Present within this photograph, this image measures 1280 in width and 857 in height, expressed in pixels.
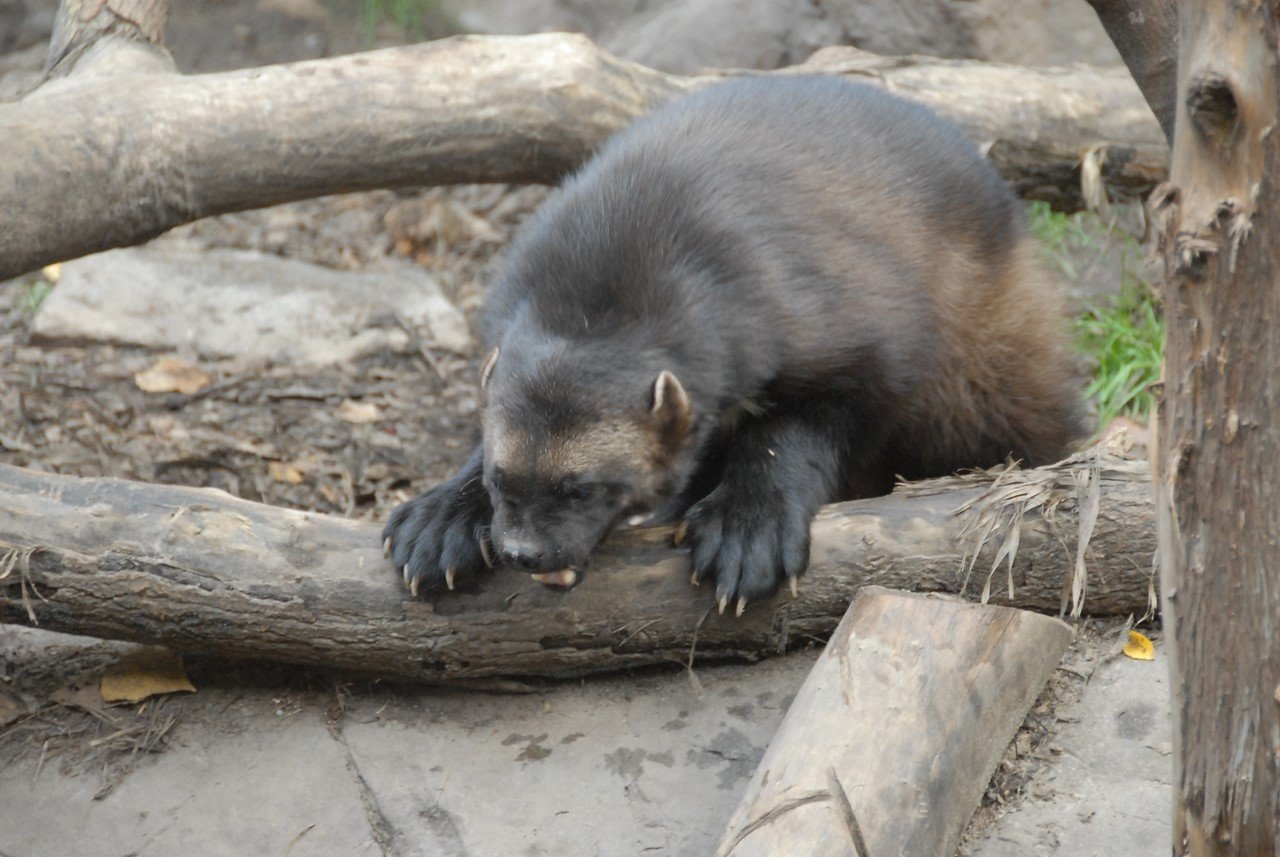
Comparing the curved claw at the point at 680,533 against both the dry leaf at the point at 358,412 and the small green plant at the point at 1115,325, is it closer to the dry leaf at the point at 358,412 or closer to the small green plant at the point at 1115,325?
the small green plant at the point at 1115,325

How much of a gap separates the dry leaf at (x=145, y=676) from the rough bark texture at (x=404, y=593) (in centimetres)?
21

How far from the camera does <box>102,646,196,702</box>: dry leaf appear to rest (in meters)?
3.41

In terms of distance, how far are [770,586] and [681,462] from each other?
0.36 meters

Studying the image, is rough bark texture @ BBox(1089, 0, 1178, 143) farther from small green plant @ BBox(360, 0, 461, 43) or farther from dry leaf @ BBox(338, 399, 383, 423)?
small green plant @ BBox(360, 0, 461, 43)

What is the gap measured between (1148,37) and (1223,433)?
6.17 ft

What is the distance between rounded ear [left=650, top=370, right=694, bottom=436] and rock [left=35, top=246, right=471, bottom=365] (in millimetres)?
A: 3013

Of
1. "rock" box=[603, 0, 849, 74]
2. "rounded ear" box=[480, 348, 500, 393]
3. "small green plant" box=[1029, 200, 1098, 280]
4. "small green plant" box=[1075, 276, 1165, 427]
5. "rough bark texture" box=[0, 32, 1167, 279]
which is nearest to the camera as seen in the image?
"rounded ear" box=[480, 348, 500, 393]

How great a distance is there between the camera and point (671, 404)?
10.0 ft

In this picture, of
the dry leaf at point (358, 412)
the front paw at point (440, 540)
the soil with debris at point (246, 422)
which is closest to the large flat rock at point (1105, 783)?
the front paw at point (440, 540)

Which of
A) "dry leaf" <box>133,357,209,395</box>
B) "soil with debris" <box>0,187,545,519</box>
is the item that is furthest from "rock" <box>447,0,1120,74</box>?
"dry leaf" <box>133,357,209,395</box>

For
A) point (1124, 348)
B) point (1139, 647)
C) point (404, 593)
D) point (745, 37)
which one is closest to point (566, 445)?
point (404, 593)

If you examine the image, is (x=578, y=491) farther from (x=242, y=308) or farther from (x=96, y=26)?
(x=242, y=308)

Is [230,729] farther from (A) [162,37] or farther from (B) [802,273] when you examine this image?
(A) [162,37]

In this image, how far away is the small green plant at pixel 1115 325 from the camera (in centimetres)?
524
